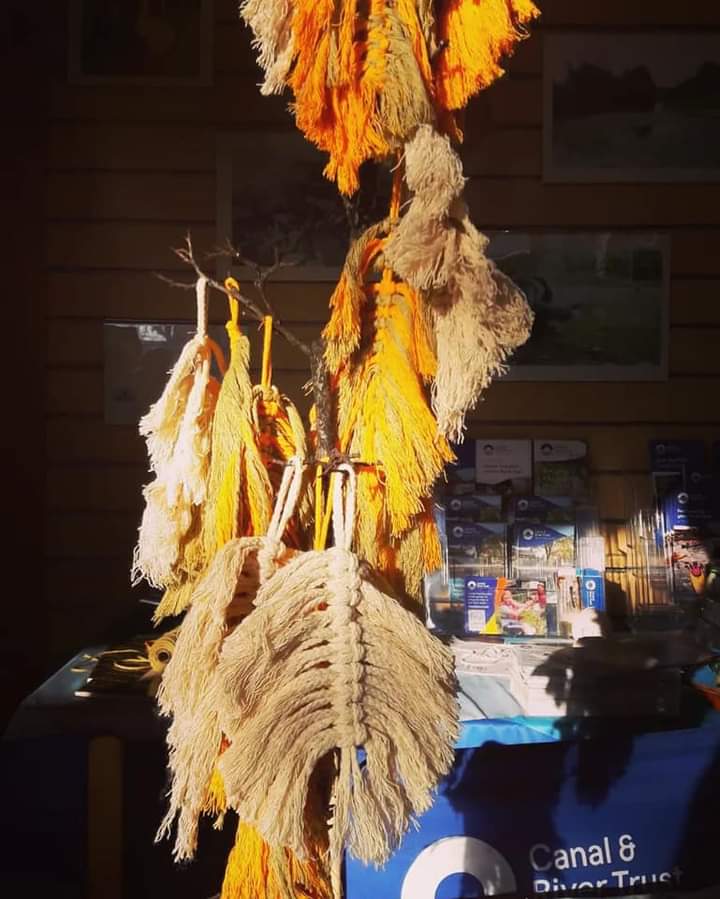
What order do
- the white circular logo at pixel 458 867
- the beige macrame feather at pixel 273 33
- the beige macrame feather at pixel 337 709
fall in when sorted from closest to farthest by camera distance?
the beige macrame feather at pixel 337 709
the beige macrame feather at pixel 273 33
the white circular logo at pixel 458 867

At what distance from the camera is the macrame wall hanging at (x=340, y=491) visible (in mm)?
636

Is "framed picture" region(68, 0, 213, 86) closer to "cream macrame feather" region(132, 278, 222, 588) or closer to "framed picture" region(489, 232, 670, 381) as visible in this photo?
"framed picture" region(489, 232, 670, 381)

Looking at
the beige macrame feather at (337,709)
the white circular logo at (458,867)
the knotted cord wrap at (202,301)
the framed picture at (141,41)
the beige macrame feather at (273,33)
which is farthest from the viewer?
the framed picture at (141,41)

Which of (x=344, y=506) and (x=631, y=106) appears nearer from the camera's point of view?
(x=344, y=506)

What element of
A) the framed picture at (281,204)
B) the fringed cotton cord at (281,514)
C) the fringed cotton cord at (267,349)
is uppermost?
the framed picture at (281,204)

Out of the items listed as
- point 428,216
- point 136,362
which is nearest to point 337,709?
point 428,216

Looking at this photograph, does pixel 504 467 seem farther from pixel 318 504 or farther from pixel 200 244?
pixel 318 504

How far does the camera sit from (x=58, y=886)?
1194 mm

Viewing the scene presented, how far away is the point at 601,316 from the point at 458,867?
4.00ft

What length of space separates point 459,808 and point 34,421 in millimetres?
1215

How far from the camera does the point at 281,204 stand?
1.76m

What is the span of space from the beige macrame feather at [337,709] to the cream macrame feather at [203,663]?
0.04m

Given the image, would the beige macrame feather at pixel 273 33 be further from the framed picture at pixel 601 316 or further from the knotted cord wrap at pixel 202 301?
the framed picture at pixel 601 316

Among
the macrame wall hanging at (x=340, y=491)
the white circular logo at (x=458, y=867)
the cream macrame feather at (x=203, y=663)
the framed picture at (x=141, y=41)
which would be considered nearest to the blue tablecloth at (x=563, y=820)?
the white circular logo at (x=458, y=867)
